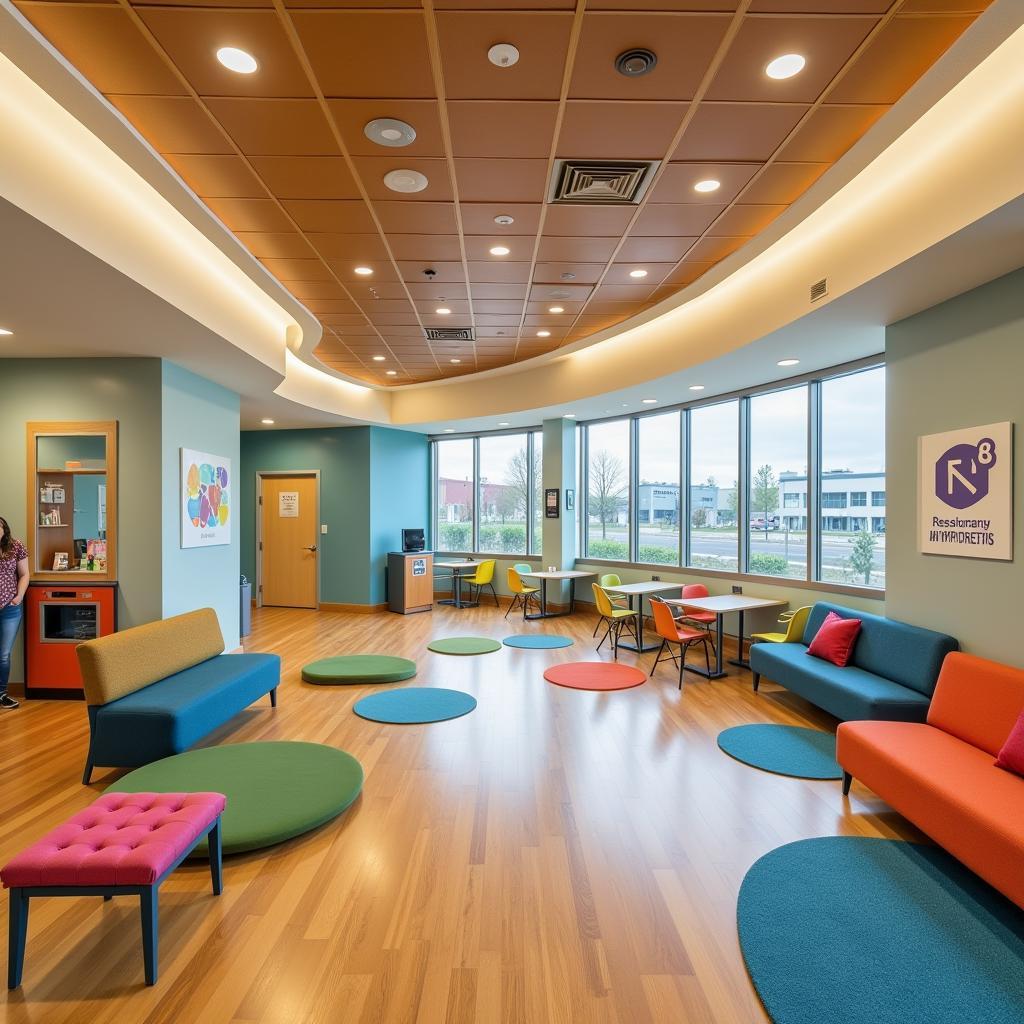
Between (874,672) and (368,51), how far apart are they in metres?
5.03

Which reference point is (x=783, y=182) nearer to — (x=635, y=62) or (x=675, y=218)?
(x=675, y=218)

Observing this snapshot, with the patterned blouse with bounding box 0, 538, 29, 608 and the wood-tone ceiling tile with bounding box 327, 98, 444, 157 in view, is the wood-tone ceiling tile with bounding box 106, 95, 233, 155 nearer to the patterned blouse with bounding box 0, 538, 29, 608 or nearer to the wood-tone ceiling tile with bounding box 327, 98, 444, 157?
the wood-tone ceiling tile with bounding box 327, 98, 444, 157

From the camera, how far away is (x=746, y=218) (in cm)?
403

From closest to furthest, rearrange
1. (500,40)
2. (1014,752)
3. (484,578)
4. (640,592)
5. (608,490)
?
(500,40) < (1014,752) < (640,592) < (608,490) < (484,578)

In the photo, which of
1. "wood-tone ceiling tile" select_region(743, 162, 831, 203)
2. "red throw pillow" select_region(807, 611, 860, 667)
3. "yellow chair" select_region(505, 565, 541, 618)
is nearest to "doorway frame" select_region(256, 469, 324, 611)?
"yellow chair" select_region(505, 565, 541, 618)

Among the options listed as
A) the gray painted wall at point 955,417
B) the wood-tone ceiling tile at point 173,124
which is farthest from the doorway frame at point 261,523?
the gray painted wall at point 955,417

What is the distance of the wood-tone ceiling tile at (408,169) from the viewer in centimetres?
337

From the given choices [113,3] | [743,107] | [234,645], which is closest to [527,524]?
[234,645]

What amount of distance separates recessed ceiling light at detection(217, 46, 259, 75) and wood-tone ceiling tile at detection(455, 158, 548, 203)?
112 centimetres

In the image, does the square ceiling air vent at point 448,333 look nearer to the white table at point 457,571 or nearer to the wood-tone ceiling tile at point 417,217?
the wood-tone ceiling tile at point 417,217

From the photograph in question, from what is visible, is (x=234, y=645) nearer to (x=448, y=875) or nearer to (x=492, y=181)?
(x=448, y=875)

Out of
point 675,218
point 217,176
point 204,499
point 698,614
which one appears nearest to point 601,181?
point 675,218

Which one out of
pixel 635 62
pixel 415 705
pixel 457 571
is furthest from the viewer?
pixel 457 571

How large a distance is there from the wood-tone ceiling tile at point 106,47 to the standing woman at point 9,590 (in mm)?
3954
